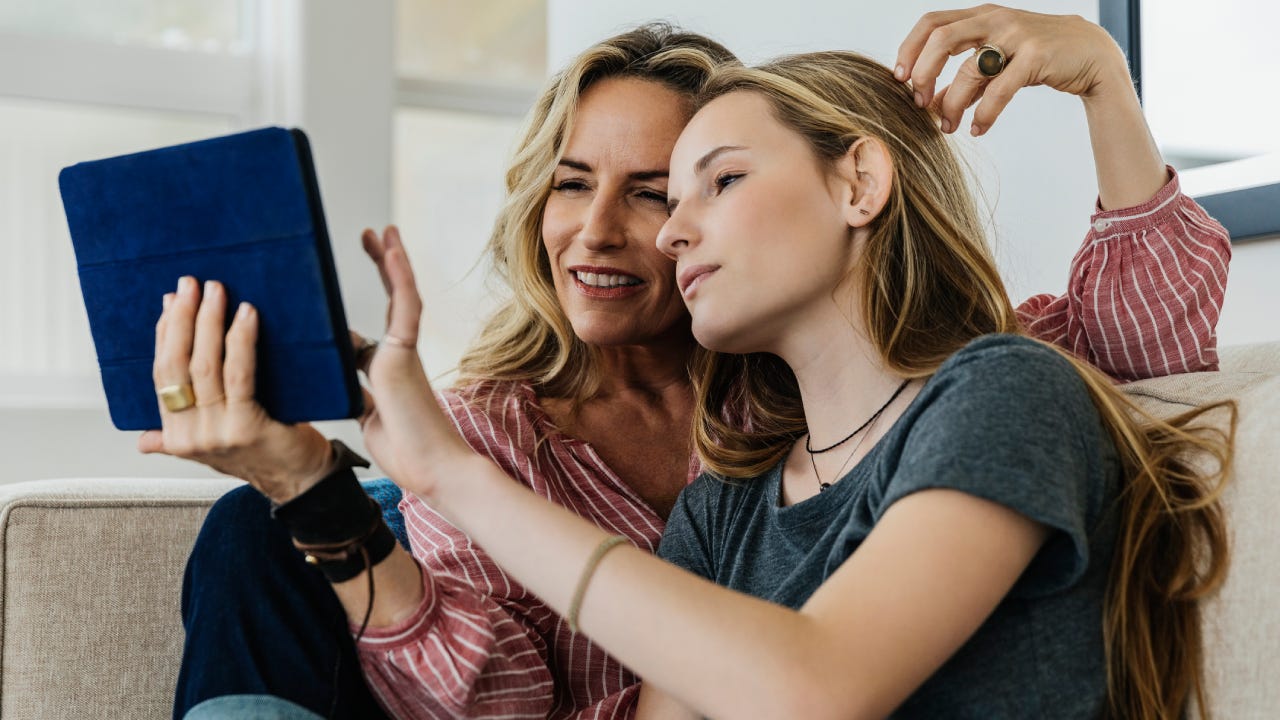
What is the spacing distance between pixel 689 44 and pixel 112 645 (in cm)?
104

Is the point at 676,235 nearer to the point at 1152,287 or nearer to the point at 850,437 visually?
the point at 850,437

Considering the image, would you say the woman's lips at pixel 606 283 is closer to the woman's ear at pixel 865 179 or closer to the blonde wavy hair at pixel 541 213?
the blonde wavy hair at pixel 541 213

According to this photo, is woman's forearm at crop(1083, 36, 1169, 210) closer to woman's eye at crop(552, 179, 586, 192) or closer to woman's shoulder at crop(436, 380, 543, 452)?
woman's eye at crop(552, 179, 586, 192)

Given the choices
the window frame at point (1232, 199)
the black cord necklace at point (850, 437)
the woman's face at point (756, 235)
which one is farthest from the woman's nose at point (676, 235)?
the window frame at point (1232, 199)

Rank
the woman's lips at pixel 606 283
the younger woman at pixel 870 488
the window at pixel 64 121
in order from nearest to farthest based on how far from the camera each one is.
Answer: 1. the younger woman at pixel 870 488
2. the woman's lips at pixel 606 283
3. the window at pixel 64 121

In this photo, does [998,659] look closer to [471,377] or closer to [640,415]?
[640,415]

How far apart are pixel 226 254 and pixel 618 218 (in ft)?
2.07

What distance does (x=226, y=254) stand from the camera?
93cm

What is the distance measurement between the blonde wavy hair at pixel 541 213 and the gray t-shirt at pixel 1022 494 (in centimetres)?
64

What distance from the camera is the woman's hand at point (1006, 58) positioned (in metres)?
1.23

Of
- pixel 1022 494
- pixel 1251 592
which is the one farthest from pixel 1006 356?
pixel 1251 592

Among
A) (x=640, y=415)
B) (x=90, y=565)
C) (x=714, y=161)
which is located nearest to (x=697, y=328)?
(x=714, y=161)

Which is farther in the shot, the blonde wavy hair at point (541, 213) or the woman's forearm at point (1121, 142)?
the blonde wavy hair at point (541, 213)

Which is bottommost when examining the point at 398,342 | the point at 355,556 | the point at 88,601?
the point at 88,601
